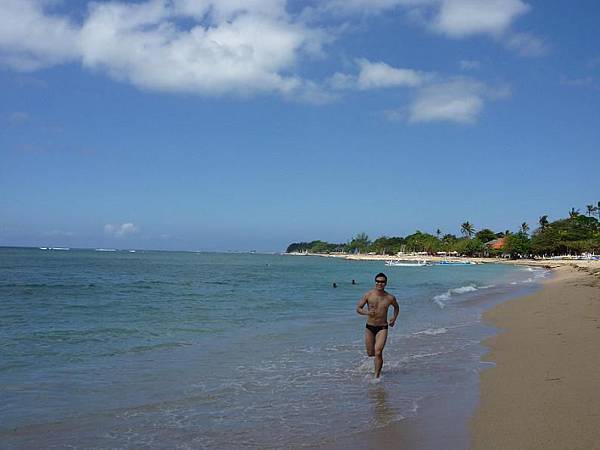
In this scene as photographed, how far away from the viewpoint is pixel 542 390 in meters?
7.31

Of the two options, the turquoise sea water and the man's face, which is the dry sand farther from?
the man's face

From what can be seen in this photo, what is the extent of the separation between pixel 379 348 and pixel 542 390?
7.82 feet

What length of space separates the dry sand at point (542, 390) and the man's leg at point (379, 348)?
5.17 feet

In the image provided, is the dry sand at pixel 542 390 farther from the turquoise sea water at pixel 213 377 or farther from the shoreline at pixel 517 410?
the turquoise sea water at pixel 213 377

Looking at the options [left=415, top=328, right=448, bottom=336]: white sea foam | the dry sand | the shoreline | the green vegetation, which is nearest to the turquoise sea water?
[left=415, top=328, right=448, bottom=336]: white sea foam

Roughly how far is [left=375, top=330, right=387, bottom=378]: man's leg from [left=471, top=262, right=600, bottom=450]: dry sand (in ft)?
5.17

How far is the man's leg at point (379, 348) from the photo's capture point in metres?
8.48

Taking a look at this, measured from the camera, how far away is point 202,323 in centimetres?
1656

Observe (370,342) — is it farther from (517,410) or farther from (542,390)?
(517,410)

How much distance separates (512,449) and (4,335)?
41.5 ft

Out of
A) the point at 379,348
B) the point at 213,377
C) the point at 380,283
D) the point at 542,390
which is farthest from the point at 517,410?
the point at 213,377

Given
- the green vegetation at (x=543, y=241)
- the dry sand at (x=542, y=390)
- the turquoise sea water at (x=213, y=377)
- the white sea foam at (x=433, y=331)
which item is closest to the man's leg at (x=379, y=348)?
the turquoise sea water at (x=213, y=377)

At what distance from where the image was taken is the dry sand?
17.7 ft

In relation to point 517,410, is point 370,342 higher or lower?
higher
